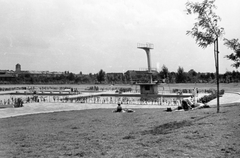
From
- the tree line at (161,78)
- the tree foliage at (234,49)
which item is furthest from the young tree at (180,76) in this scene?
the tree foliage at (234,49)

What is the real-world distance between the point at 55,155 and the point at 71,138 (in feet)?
8.46

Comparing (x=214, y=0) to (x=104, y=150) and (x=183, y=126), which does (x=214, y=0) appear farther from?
(x=104, y=150)

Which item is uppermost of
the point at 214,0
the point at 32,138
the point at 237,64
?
the point at 214,0

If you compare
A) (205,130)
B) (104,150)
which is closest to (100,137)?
(104,150)

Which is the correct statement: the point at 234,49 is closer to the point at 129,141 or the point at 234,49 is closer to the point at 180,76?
the point at 129,141

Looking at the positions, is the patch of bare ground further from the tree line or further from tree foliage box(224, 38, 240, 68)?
the tree line

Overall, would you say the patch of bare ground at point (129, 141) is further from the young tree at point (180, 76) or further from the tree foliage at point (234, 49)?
the young tree at point (180, 76)

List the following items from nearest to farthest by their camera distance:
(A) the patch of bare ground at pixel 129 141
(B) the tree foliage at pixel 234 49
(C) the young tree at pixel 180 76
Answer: (A) the patch of bare ground at pixel 129 141, (B) the tree foliage at pixel 234 49, (C) the young tree at pixel 180 76

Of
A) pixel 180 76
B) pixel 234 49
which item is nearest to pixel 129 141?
A: pixel 234 49

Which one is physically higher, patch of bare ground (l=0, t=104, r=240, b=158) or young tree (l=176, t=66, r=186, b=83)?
young tree (l=176, t=66, r=186, b=83)

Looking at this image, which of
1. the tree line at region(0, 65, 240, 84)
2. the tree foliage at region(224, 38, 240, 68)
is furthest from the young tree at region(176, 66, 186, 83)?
the tree foliage at region(224, 38, 240, 68)

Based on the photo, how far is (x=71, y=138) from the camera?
10750 mm

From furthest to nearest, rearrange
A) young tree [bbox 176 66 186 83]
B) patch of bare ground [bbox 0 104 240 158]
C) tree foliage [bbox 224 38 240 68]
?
young tree [bbox 176 66 186 83] → tree foliage [bbox 224 38 240 68] → patch of bare ground [bbox 0 104 240 158]

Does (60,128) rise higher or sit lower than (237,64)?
lower
